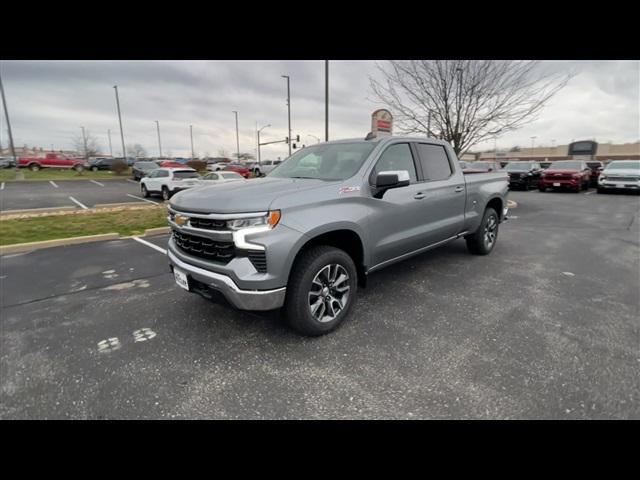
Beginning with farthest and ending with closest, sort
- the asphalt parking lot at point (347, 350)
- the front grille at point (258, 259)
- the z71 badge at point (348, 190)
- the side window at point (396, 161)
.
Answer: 1. the side window at point (396, 161)
2. the z71 badge at point (348, 190)
3. the front grille at point (258, 259)
4. the asphalt parking lot at point (347, 350)

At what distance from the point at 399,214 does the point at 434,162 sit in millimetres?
1294

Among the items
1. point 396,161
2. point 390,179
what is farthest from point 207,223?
point 396,161

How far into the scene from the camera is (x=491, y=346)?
289 cm

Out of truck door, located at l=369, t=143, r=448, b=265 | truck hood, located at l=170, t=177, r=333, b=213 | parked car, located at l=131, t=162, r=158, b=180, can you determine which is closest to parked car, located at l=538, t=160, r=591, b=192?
truck door, located at l=369, t=143, r=448, b=265

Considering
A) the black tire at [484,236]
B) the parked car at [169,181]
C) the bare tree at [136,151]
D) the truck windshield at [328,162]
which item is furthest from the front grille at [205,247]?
the bare tree at [136,151]

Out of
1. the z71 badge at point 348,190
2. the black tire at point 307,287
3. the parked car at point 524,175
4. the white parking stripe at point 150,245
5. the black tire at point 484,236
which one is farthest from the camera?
the parked car at point 524,175

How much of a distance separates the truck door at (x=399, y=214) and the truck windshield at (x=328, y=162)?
24 cm

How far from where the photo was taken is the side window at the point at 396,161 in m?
3.58

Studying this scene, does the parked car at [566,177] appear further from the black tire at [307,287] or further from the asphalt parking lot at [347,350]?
the black tire at [307,287]

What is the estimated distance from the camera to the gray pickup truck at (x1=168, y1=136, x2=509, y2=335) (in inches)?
101

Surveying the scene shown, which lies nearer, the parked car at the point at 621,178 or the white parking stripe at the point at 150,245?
the white parking stripe at the point at 150,245

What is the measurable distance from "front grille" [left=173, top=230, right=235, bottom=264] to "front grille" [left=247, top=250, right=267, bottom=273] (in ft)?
0.59

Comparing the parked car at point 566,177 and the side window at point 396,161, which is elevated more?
the side window at point 396,161
